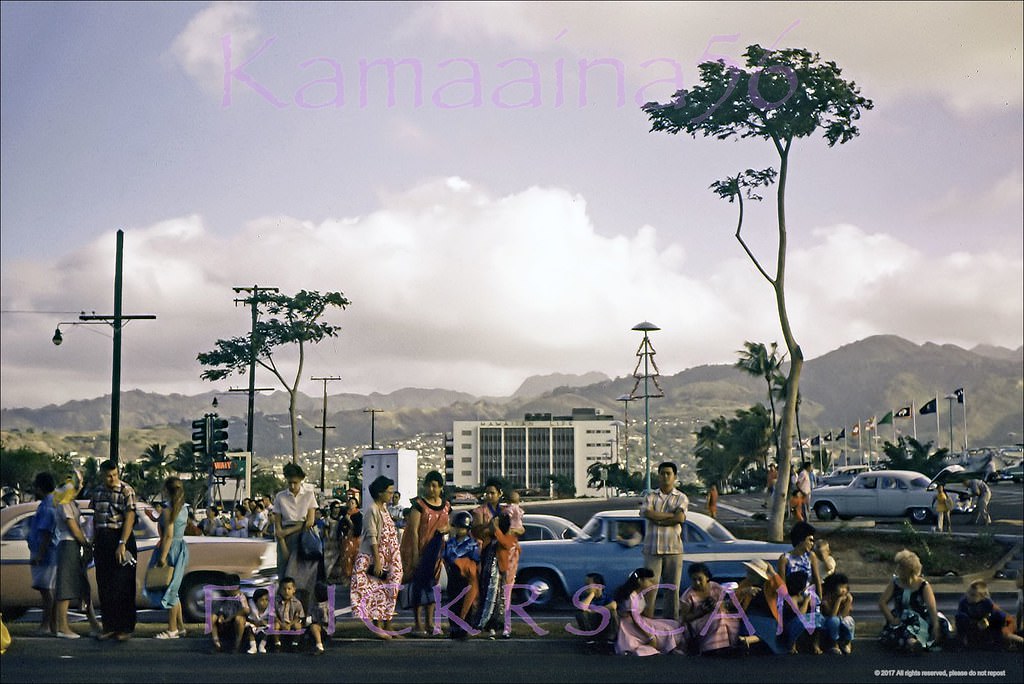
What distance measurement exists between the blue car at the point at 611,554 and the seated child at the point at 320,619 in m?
4.23

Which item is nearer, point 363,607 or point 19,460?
point 363,607

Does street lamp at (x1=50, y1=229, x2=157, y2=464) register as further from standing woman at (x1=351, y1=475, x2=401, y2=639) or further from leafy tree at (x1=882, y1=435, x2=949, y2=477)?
leafy tree at (x1=882, y1=435, x2=949, y2=477)

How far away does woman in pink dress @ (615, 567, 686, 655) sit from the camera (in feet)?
36.8

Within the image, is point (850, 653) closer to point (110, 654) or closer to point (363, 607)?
point (363, 607)

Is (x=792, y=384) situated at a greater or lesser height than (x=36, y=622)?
greater

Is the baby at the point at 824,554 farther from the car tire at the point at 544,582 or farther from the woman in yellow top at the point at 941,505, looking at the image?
the woman in yellow top at the point at 941,505

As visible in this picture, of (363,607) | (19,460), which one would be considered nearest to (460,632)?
(363,607)

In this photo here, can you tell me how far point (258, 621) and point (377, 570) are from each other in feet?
4.74

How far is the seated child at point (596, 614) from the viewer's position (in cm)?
1176

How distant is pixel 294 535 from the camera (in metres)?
12.2

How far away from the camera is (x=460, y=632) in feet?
40.9

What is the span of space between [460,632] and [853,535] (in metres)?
16.8

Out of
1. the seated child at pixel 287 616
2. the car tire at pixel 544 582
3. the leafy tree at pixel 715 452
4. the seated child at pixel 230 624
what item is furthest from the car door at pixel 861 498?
the leafy tree at pixel 715 452

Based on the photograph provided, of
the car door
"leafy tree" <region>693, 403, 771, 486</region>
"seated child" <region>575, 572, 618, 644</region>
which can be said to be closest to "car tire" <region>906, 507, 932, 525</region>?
the car door
